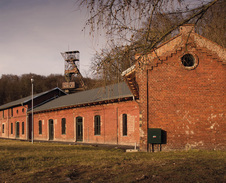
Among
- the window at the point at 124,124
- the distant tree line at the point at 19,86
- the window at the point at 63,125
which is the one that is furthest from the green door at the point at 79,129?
the distant tree line at the point at 19,86

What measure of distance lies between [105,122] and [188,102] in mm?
9923

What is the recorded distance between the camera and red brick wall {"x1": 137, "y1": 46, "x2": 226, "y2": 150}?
12352mm

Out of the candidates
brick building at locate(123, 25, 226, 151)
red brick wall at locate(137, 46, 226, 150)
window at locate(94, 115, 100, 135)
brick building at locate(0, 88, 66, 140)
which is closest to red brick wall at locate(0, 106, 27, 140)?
brick building at locate(0, 88, 66, 140)

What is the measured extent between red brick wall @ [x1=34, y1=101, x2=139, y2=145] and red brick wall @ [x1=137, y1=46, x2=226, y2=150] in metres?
5.26

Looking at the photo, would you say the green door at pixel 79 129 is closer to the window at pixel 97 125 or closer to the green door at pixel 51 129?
the window at pixel 97 125

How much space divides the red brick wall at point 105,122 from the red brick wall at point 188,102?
5.26 metres

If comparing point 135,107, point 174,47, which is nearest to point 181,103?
point 174,47

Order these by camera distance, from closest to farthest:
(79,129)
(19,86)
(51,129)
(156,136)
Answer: (156,136) < (79,129) < (51,129) < (19,86)

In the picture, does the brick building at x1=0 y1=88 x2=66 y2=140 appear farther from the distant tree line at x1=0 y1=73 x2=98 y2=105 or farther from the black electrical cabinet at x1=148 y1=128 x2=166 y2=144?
the distant tree line at x1=0 y1=73 x2=98 y2=105

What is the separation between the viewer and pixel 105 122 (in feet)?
70.0

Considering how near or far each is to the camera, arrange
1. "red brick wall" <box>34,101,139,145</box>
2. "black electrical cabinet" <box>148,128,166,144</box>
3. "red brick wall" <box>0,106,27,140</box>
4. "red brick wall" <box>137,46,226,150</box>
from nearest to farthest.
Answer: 1. "red brick wall" <box>137,46,226,150</box>
2. "black electrical cabinet" <box>148,128,166,144</box>
3. "red brick wall" <box>34,101,139,145</box>
4. "red brick wall" <box>0,106,27,140</box>

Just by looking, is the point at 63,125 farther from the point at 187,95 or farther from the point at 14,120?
the point at 187,95

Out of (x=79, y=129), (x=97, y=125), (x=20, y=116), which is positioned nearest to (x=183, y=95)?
(x=97, y=125)

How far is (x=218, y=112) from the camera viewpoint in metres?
12.4
